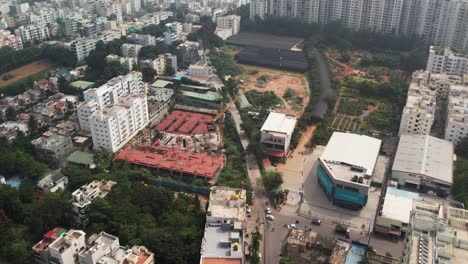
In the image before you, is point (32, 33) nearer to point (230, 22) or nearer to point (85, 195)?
point (230, 22)

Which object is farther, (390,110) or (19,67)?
(19,67)

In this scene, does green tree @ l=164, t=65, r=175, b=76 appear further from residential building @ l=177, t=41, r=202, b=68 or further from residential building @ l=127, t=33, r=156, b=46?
residential building @ l=127, t=33, r=156, b=46

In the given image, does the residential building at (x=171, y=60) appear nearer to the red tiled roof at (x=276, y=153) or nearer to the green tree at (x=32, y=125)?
the green tree at (x=32, y=125)

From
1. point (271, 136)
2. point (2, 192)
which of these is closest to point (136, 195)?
point (2, 192)

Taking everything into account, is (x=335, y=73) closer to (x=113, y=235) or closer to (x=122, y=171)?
(x=122, y=171)

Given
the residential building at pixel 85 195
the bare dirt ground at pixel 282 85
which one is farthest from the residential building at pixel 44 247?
the bare dirt ground at pixel 282 85

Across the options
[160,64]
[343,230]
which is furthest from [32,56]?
[343,230]

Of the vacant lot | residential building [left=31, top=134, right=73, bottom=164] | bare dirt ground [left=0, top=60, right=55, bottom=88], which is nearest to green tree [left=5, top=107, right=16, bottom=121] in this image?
residential building [left=31, top=134, right=73, bottom=164]
